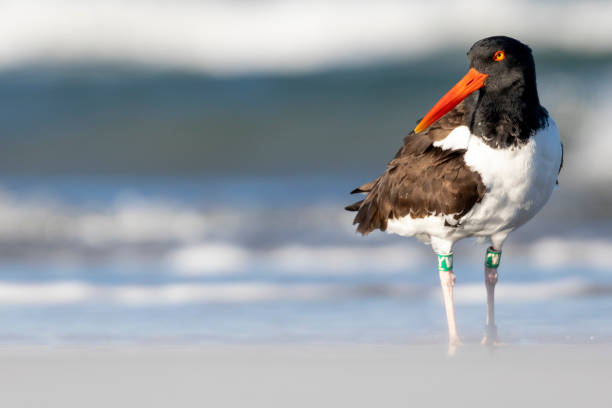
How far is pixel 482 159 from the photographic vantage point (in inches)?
200

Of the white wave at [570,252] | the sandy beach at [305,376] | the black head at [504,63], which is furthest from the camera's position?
the white wave at [570,252]

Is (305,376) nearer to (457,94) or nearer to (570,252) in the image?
(457,94)

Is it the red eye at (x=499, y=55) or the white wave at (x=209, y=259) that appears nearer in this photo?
the red eye at (x=499, y=55)

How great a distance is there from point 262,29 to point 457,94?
12.8 m

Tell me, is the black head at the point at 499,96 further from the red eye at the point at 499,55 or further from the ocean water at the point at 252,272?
the ocean water at the point at 252,272

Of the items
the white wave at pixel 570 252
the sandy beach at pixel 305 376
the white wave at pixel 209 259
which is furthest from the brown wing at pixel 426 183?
the white wave at pixel 570 252

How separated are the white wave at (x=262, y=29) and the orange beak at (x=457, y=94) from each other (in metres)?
12.2

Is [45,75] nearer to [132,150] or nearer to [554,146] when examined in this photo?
[132,150]

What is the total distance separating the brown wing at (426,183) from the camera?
16.9ft

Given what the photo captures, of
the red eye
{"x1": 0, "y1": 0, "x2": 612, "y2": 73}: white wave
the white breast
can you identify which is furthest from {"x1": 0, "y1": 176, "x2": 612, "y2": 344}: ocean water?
{"x1": 0, "y1": 0, "x2": 612, "y2": 73}: white wave

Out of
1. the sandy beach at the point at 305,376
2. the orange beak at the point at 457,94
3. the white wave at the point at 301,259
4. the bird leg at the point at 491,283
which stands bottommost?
the sandy beach at the point at 305,376

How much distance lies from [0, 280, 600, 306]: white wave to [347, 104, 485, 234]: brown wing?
1.29 meters

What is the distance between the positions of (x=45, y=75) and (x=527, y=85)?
1385 cm

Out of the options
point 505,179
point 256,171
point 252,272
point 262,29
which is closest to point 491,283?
point 505,179
